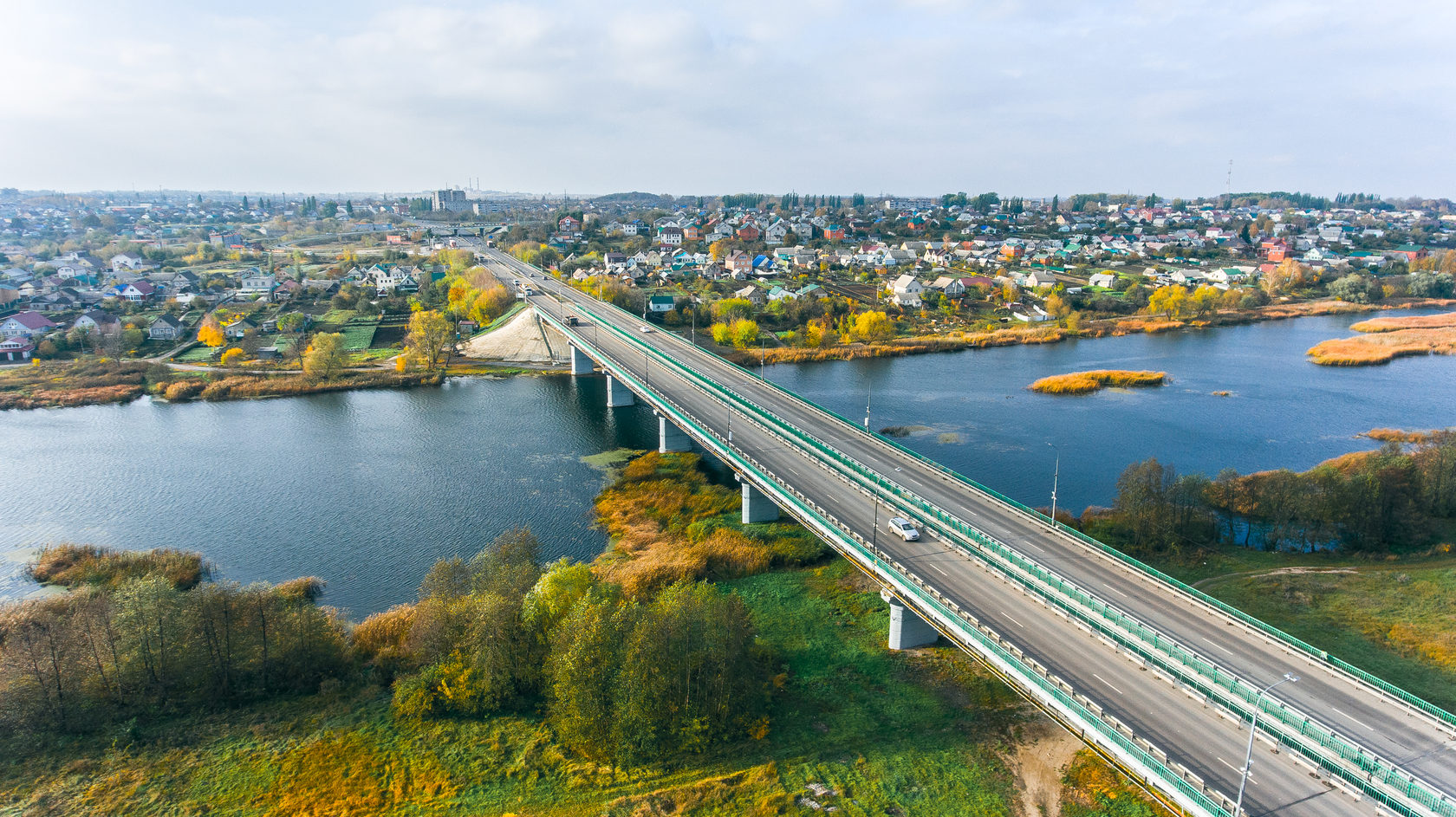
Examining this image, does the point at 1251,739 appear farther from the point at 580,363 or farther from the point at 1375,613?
the point at 580,363

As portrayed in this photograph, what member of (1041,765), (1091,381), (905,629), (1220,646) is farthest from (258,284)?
(1220,646)

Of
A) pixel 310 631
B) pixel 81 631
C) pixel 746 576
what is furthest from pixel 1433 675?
pixel 81 631

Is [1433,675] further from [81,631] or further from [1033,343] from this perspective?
[1033,343]

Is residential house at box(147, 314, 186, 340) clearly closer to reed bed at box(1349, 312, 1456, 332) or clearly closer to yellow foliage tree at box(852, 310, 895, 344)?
yellow foliage tree at box(852, 310, 895, 344)

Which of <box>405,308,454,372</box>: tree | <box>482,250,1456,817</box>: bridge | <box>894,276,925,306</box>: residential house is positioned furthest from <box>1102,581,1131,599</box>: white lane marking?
<box>894,276,925,306</box>: residential house

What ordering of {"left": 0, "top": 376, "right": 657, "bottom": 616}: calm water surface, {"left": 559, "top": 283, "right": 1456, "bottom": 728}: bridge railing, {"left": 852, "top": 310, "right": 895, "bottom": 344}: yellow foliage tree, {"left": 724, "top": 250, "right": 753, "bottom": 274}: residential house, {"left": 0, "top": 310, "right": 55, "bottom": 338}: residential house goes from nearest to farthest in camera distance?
1. {"left": 559, "top": 283, "right": 1456, "bottom": 728}: bridge railing
2. {"left": 0, "top": 376, "right": 657, "bottom": 616}: calm water surface
3. {"left": 0, "top": 310, "right": 55, "bottom": 338}: residential house
4. {"left": 852, "top": 310, "right": 895, "bottom": 344}: yellow foliage tree
5. {"left": 724, "top": 250, "right": 753, "bottom": 274}: residential house

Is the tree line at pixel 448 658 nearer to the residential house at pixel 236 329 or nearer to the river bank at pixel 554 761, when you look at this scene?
the river bank at pixel 554 761
